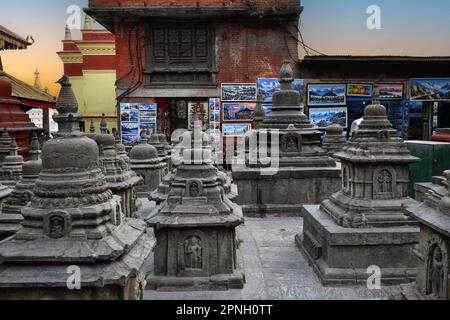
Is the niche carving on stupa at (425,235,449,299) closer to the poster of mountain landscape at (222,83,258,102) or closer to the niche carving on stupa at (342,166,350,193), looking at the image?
the niche carving on stupa at (342,166,350,193)

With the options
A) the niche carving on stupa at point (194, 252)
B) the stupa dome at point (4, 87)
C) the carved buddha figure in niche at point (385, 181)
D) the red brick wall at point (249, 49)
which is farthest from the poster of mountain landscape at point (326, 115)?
the niche carving on stupa at point (194, 252)

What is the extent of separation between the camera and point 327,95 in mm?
19297

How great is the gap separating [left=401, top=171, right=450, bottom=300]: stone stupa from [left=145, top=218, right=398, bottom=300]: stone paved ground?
128 cm

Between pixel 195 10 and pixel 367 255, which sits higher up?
pixel 195 10

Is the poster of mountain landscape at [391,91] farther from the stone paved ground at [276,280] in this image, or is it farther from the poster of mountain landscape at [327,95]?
the stone paved ground at [276,280]

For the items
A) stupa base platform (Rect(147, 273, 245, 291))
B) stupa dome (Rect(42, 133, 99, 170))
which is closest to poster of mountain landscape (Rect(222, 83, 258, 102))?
stupa base platform (Rect(147, 273, 245, 291))

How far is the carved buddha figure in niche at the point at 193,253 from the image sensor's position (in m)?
6.57

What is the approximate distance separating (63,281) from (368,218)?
16.7ft

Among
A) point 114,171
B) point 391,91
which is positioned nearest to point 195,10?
point 391,91

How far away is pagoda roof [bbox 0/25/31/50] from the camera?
1622 centimetres

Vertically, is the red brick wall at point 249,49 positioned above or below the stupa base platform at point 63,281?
above

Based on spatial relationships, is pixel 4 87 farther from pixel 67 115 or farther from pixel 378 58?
pixel 378 58

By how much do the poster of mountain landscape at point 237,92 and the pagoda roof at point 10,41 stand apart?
781 cm
